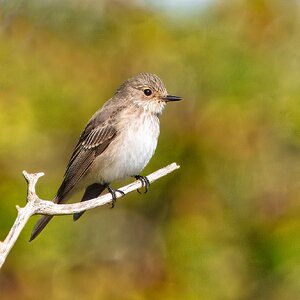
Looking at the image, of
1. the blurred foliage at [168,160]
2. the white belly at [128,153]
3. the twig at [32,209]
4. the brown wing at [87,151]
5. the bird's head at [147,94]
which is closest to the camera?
the twig at [32,209]

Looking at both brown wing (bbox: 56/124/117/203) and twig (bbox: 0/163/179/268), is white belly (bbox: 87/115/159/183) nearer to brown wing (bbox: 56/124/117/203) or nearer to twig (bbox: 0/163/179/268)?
brown wing (bbox: 56/124/117/203)

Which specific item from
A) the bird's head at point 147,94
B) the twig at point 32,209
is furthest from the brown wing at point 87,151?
the twig at point 32,209

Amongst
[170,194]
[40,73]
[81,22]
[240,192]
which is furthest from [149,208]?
[81,22]

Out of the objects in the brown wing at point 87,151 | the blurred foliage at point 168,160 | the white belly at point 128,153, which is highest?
the blurred foliage at point 168,160

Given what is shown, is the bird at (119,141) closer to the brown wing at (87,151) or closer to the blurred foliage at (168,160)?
the brown wing at (87,151)

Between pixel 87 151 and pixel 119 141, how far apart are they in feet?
0.94

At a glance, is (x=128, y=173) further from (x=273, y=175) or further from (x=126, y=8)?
(x=126, y=8)

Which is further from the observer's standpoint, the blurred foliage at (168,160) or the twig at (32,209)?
the blurred foliage at (168,160)

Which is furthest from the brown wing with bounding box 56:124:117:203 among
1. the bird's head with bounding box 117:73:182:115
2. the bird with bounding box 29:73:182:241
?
the bird's head with bounding box 117:73:182:115

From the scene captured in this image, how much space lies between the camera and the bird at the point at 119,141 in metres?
7.19

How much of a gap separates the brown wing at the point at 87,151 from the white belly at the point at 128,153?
0.14 feet

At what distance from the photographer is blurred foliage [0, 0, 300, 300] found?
9570 mm

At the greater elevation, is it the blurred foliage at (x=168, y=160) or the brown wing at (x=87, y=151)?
the blurred foliage at (x=168, y=160)

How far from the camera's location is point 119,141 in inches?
288
